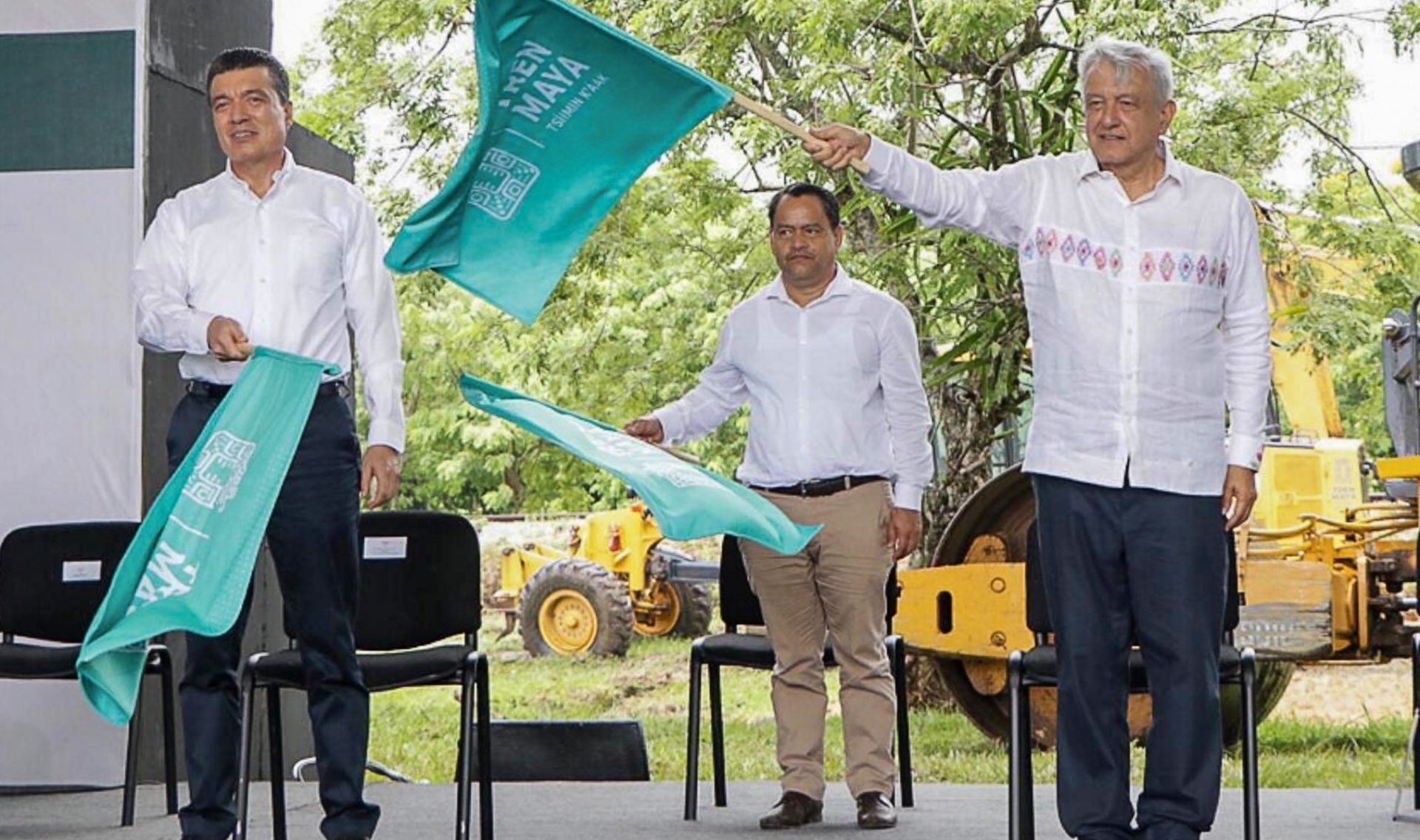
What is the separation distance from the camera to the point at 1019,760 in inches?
168

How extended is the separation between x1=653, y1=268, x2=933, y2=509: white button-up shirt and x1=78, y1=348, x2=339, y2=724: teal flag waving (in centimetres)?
139

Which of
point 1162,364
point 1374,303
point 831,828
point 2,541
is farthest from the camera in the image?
point 1374,303

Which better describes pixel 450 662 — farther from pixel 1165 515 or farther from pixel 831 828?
pixel 1165 515

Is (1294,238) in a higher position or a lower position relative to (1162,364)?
higher

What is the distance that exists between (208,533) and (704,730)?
8072 mm

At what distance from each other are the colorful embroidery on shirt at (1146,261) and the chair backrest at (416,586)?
1.72 meters

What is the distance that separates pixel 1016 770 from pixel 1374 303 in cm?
532

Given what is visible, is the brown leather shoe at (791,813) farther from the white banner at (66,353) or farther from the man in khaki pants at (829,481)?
the white banner at (66,353)

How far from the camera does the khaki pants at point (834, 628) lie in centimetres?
531

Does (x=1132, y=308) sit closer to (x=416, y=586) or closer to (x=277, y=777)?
(x=416, y=586)

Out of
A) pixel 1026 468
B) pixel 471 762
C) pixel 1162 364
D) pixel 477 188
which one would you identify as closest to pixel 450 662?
pixel 471 762

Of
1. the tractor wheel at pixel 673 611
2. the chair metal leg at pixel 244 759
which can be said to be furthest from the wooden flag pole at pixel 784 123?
the tractor wheel at pixel 673 611

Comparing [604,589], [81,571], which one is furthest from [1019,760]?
[604,589]

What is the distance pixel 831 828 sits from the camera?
529cm
